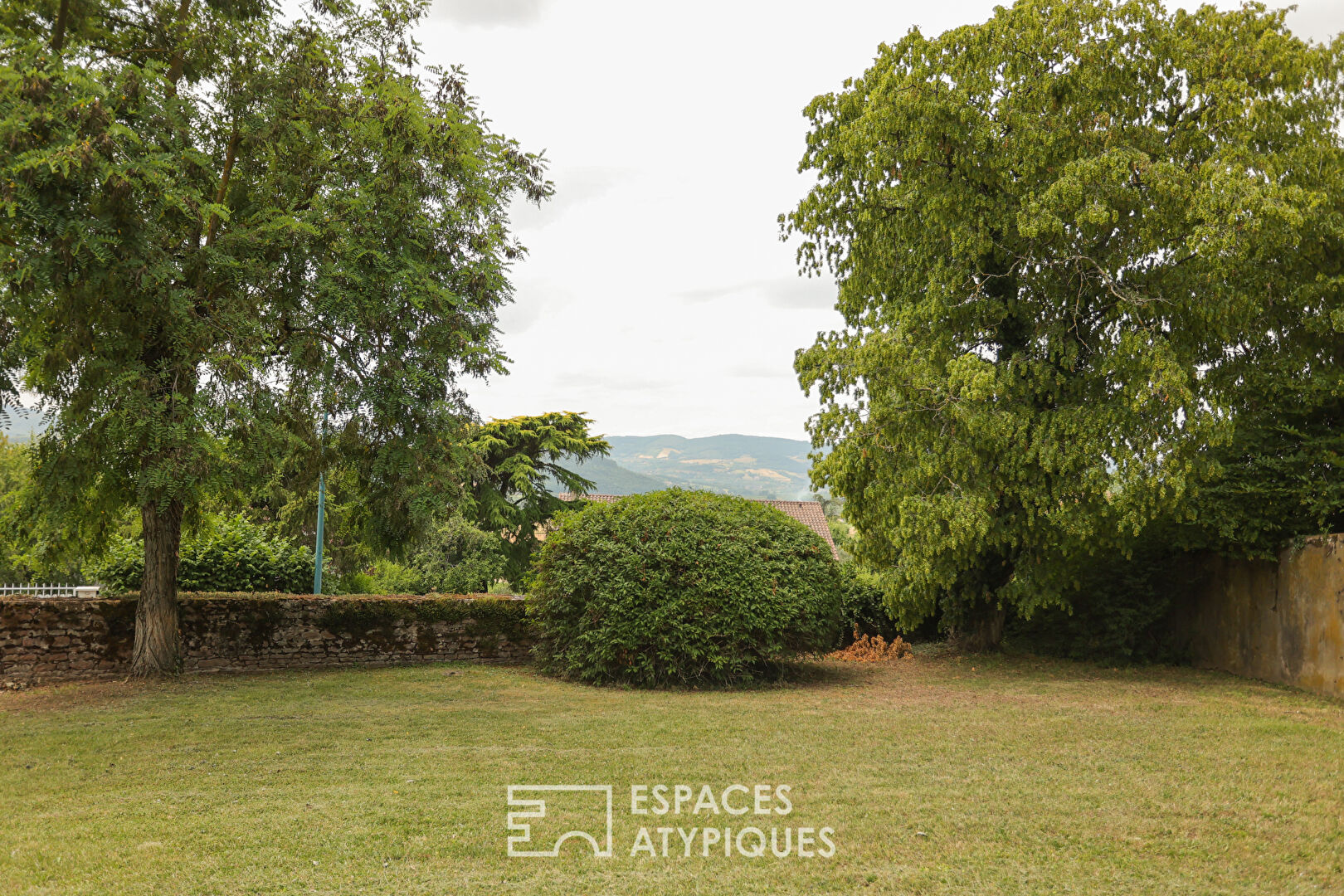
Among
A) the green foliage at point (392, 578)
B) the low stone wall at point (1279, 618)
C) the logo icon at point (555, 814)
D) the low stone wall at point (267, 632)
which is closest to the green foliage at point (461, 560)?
the green foliage at point (392, 578)

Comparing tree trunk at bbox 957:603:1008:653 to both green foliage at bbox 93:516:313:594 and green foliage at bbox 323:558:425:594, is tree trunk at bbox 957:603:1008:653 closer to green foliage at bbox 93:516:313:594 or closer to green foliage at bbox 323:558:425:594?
green foliage at bbox 93:516:313:594

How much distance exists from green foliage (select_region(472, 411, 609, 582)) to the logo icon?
65.7 ft

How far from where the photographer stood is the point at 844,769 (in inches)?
273

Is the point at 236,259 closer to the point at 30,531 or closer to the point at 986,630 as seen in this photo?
the point at 30,531

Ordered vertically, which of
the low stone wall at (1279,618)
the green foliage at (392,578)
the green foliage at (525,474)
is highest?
the green foliage at (525,474)

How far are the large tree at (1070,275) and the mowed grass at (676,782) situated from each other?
250 centimetres

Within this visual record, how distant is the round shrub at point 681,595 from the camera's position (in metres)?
11.8

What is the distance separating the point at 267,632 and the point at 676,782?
9.30m

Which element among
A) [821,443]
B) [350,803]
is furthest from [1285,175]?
[350,803]

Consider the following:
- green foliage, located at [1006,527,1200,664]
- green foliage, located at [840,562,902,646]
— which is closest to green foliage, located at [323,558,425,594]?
green foliage, located at [840,562,902,646]

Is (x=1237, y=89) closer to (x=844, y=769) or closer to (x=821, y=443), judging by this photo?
(x=821, y=443)

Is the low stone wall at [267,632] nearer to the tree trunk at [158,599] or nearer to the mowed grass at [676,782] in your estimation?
the tree trunk at [158,599]

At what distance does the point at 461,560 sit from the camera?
30.5 metres

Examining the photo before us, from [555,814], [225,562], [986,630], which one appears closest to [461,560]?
[225,562]
